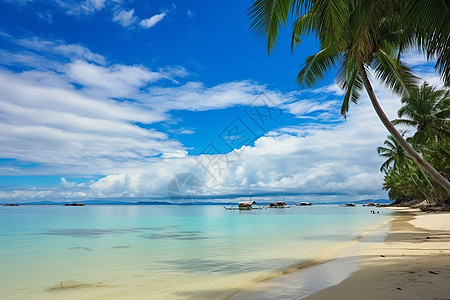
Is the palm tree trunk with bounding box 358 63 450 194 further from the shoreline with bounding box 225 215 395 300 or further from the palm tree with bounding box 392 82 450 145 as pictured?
the palm tree with bounding box 392 82 450 145

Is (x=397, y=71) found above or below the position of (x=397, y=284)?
above

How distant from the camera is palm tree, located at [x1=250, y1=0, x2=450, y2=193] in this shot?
5871 mm

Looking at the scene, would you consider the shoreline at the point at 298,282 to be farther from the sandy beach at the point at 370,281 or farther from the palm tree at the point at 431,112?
the palm tree at the point at 431,112

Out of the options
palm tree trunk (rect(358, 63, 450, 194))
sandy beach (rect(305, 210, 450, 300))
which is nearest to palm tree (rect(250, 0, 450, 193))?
palm tree trunk (rect(358, 63, 450, 194))

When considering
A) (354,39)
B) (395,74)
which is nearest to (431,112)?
(395,74)

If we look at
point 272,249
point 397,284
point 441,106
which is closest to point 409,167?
point 441,106

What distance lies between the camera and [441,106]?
88.8ft

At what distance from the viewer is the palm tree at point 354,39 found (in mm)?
5871

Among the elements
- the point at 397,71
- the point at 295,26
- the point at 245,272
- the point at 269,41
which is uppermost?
the point at 295,26

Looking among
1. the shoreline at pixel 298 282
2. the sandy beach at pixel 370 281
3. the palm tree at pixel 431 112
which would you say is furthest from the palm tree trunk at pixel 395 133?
the palm tree at pixel 431 112

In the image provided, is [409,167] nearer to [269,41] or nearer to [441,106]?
[441,106]

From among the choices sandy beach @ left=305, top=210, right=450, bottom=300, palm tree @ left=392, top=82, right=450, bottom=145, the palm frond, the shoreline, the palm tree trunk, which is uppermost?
palm tree @ left=392, top=82, right=450, bottom=145

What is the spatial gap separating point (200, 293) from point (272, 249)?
25.9ft

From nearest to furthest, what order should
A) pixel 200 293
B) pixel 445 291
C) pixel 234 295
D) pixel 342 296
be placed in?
pixel 445 291
pixel 342 296
pixel 234 295
pixel 200 293
